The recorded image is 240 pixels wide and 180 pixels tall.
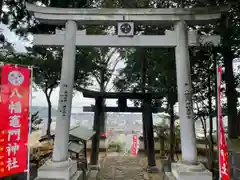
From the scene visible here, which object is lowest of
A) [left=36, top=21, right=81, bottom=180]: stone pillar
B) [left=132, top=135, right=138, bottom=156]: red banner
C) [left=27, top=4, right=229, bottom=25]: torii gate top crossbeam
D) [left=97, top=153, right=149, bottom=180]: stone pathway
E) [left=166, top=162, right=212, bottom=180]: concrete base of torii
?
[left=97, top=153, right=149, bottom=180]: stone pathway

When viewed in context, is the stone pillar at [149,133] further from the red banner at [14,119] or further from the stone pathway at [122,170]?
the red banner at [14,119]

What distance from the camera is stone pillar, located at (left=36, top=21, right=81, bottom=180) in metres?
4.47

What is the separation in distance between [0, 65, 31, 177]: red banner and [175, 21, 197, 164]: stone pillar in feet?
10.1

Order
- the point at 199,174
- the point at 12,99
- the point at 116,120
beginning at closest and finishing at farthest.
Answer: the point at 12,99 → the point at 199,174 → the point at 116,120

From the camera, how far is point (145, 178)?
297 inches

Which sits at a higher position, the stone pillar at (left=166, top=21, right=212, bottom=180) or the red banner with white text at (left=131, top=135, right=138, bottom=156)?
the stone pillar at (left=166, top=21, right=212, bottom=180)

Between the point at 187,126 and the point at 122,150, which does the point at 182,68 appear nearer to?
the point at 187,126

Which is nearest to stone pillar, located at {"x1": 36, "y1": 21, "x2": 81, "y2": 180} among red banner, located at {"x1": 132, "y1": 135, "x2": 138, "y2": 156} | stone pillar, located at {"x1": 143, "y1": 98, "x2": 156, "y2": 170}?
stone pillar, located at {"x1": 143, "y1": 98, "x2": 156, "y2": 170}

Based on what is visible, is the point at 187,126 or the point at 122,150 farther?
the point at 122,150

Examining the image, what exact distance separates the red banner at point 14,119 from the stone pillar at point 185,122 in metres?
2.97

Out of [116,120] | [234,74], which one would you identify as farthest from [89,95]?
[116,120]

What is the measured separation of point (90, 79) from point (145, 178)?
600 centimetres

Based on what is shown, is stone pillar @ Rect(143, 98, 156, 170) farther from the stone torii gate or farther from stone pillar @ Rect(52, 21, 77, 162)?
stone pillar @ Rect(52, 21, 77, 162)

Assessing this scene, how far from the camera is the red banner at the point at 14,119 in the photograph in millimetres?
3457
